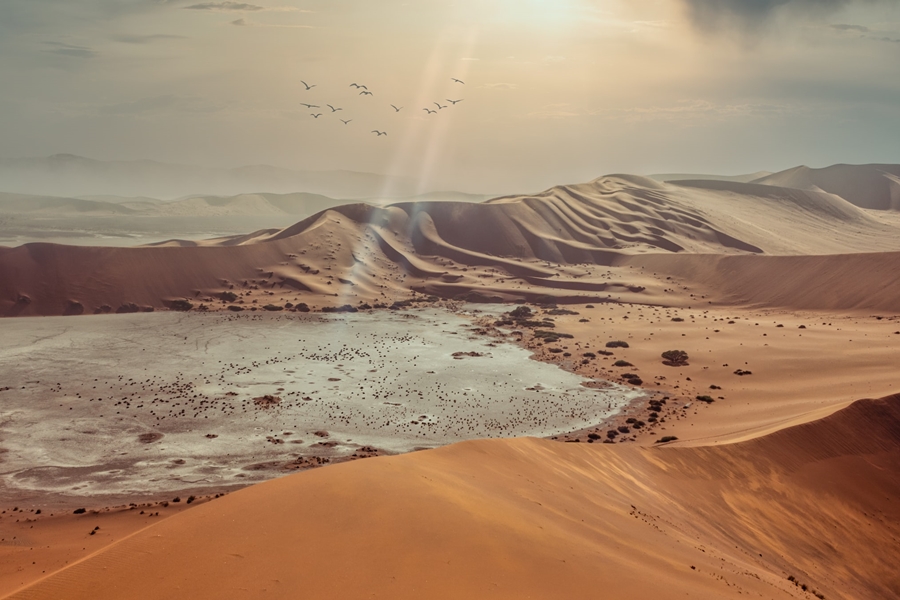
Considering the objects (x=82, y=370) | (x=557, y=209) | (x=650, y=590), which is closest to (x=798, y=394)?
(x=650, y=590)

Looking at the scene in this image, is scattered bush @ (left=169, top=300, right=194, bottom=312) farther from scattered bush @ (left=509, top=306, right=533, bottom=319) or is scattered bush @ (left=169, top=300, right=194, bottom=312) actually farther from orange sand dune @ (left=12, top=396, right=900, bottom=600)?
orange sand dune @ (left=12, top=396, right=900, bottom=600)

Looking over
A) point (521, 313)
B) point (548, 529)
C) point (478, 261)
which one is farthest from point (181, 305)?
point (548, 529)

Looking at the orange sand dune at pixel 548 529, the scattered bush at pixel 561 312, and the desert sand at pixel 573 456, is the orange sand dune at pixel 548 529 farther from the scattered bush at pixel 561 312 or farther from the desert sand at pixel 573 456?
the scattered bush at pixel 561 312

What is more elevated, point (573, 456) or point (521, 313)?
point (573, 456)

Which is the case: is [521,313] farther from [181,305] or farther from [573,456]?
[573,456]

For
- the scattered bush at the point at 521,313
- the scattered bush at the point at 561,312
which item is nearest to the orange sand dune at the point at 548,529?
the scattered bush at the point at 521,313
